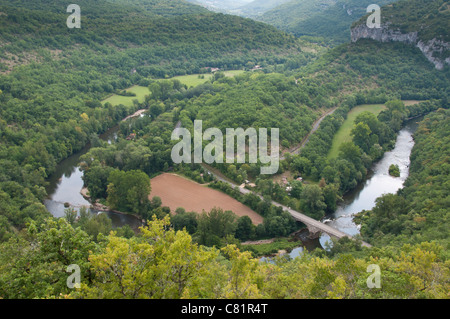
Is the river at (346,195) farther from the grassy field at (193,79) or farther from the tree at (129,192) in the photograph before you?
the grassy field at (193,79)

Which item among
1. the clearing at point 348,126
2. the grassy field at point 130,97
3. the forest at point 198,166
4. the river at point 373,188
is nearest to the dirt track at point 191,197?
the forest at point 198,166

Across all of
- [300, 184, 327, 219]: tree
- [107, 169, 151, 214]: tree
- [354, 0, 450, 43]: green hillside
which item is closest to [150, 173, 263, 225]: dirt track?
[107, 169, 151, 214]: tree

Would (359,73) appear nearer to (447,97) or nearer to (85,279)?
(447,97)

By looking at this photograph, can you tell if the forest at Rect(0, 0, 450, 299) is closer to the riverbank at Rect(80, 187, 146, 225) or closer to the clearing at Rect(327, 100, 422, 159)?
the riverbank at Rect(80, 187, 146, 225)

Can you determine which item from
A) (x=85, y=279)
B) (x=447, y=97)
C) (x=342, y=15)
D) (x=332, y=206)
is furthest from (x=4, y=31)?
(x=342, y=15)
